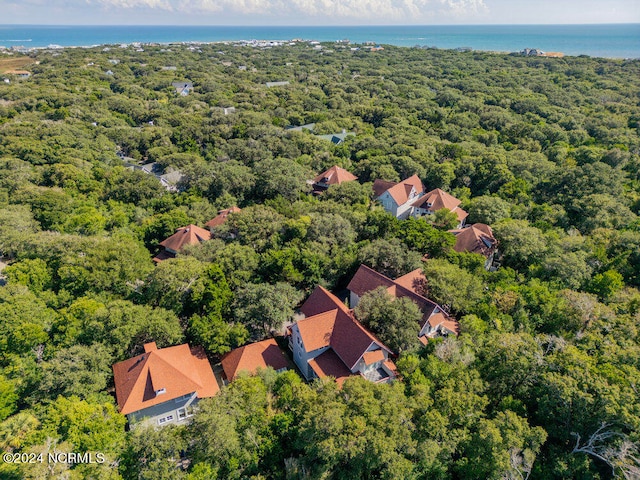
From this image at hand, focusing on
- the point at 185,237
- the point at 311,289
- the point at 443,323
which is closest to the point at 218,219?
the point at 185,237

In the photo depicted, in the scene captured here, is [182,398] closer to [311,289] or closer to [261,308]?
[261,308]

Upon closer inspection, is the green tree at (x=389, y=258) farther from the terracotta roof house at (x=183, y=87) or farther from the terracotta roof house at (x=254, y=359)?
the terracotta roof house at (x=183, y=87)

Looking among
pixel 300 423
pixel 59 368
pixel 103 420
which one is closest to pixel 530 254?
pixel 300 423

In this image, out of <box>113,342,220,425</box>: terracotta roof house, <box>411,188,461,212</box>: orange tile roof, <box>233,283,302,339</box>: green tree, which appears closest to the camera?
<box>113,342,220,425</box>: terracotta roof house

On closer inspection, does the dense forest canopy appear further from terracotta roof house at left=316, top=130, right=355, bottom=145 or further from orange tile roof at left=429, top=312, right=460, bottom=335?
terracotta roof house at left=316, top=130, right=355, bottom=145

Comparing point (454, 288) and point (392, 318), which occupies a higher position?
point (454, 288)

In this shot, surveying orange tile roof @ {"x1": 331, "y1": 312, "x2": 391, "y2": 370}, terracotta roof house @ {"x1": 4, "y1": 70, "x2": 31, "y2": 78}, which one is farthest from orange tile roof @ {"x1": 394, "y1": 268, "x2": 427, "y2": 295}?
terracotta roof house @ {"x1": 4, "y1": 70, "x2": 31, "y2": 78}
